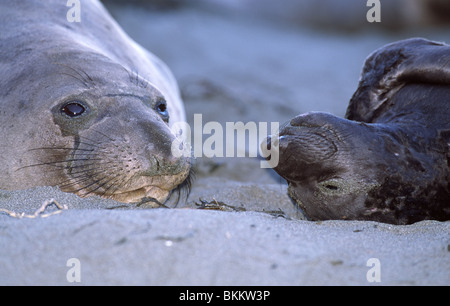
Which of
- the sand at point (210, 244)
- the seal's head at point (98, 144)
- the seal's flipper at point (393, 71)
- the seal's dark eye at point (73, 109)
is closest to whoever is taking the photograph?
the sand at point (210, 244)

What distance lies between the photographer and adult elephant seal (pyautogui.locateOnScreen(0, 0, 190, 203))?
115 inches

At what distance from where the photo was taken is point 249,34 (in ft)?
32.3

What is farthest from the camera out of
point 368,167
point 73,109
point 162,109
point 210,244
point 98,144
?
point 162,109

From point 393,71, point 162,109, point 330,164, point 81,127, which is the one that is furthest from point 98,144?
point 393,71

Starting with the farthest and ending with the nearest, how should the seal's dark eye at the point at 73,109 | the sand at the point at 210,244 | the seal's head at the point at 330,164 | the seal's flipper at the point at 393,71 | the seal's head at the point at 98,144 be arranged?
the seal's flipper at the point at 393,71, the seal's dark eye at the point at 73,109, the seal's head at the point at 98,144, the seal's head at the point at 330,164, the sand at the point at 210,244

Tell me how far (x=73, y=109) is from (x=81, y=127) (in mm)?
112

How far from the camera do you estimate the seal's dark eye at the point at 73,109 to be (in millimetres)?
3053

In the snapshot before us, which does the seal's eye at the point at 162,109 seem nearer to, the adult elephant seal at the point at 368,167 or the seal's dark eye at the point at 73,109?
the seal's dark eye at the point at 73,109

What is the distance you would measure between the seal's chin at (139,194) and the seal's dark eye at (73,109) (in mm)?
488

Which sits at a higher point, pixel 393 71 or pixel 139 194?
pixel 393 71

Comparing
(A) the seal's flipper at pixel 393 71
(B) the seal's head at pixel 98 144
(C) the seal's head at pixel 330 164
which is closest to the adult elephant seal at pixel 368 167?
(C) the seal's head at pixel 330 164

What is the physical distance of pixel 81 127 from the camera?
3031 mm

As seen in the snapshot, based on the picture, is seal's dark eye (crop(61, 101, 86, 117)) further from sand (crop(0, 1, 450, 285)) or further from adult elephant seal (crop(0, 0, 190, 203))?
sand (crop(0, 1, 450, 285))

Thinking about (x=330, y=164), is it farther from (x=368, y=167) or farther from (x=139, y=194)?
(x=139, y=194)
